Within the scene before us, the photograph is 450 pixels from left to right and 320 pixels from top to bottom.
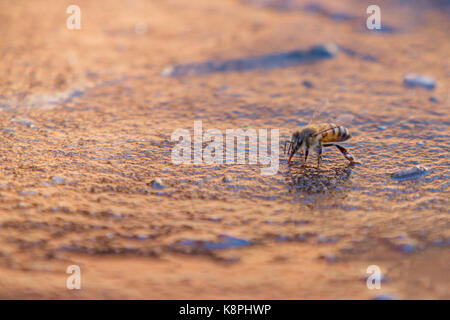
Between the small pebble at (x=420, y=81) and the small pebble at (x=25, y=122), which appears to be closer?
the small pebble at (x=25, y=122)

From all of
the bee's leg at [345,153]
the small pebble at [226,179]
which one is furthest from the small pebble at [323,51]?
the small pebble at [226,179]

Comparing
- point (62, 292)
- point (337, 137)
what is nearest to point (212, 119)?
point (337, 137)

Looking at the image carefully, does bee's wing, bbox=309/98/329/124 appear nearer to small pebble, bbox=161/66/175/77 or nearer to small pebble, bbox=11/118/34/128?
small pebble, bbox=161/66/175/77

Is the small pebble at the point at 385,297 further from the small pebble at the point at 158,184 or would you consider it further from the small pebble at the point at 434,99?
the small pebble at the point at 434,99
